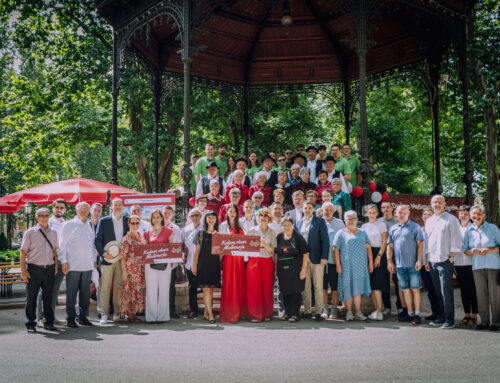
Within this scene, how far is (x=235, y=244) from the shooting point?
733 centimetres

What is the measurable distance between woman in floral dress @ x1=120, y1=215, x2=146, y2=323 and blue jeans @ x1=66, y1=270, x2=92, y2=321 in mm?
617

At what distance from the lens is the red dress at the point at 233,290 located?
7.44m

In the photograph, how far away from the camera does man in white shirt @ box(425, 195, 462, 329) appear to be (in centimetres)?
684

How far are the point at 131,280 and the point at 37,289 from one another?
4.90 feet

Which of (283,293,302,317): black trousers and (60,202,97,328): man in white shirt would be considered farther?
(283,293,302,317): black trousers

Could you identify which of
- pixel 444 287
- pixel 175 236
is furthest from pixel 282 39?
pixel 444 287

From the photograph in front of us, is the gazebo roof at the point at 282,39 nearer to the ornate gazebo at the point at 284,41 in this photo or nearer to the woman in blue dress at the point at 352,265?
the ornate gazebo at the point at 284,41

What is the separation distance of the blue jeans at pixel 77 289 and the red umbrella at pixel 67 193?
371 cm

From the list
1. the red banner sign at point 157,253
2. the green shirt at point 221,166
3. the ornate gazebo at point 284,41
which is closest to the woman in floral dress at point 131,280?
the red banner sign at point 157,253

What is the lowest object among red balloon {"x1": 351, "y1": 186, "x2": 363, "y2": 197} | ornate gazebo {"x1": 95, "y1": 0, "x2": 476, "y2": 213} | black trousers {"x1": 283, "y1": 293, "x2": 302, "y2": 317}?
black trousers {"x1": 283, "y1": 293, "x2": 302, "y2": 317}

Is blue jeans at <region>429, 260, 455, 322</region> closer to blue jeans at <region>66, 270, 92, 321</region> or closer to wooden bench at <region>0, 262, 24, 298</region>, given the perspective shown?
blue jeans at <region>66, 270, 92, 321</region>

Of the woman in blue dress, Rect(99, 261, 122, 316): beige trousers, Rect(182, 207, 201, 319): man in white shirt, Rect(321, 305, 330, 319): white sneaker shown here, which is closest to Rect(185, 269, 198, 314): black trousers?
Rect(182, 207, 201, 319): man in white shirt

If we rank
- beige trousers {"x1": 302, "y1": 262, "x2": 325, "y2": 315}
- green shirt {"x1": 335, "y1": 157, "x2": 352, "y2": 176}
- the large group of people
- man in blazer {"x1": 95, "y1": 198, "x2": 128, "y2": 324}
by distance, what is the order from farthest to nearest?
green shirt {"x1": 335, "y1": 157, "x2": 352, "y2": 176}, man in blazer {"x1": 95, "y1": 198, "x2": 128, "y2": 324}, beige trousers {"x1": 302, "y1": 262, "x2": 325, "y2": 315}, the large group of people

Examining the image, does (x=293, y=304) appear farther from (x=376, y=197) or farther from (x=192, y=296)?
(x=376, y=197)
